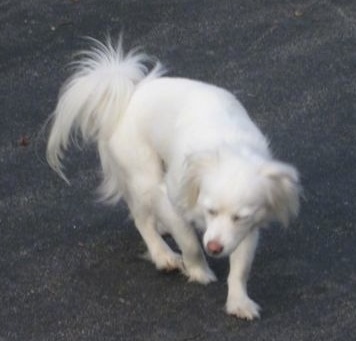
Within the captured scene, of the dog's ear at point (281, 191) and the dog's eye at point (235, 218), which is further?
the dog's ear at point (281, 191)

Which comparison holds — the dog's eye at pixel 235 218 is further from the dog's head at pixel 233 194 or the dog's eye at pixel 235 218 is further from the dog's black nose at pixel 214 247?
the dog's black nose at pixel 214 247

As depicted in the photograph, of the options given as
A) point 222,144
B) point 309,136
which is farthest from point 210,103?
point 309,136

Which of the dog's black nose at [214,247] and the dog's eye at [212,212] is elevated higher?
the dog's eye at [212,212]

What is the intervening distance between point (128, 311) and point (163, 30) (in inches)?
165

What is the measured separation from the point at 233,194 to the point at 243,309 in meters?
0.65

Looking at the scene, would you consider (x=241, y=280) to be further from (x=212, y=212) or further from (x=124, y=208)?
(x=124, y=208)

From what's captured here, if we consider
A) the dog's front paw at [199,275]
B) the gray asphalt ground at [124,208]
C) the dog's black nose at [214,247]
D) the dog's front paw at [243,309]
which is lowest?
the gray asphalt ground at [124,208]

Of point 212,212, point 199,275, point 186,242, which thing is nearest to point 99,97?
point 186,242

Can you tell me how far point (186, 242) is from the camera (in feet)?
17.6

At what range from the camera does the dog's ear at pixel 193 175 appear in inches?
194

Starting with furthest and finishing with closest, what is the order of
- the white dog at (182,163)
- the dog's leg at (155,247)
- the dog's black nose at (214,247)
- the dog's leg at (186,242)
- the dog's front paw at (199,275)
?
the dog's leg at (155,247) < the dog's front paw at (199,275) < the dog's leg at (186,242) < the white dog at (182,163) < the dog's black nose at (214,247)

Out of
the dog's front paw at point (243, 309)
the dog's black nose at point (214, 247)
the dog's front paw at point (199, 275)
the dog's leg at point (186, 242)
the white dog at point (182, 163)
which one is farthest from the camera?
the dog's front paw at point (199, 275)

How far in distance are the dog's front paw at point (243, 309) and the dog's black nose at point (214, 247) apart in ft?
1.60

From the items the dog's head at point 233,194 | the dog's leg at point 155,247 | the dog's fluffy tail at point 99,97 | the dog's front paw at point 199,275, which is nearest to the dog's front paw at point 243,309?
the dog's front paw at point 199,275
